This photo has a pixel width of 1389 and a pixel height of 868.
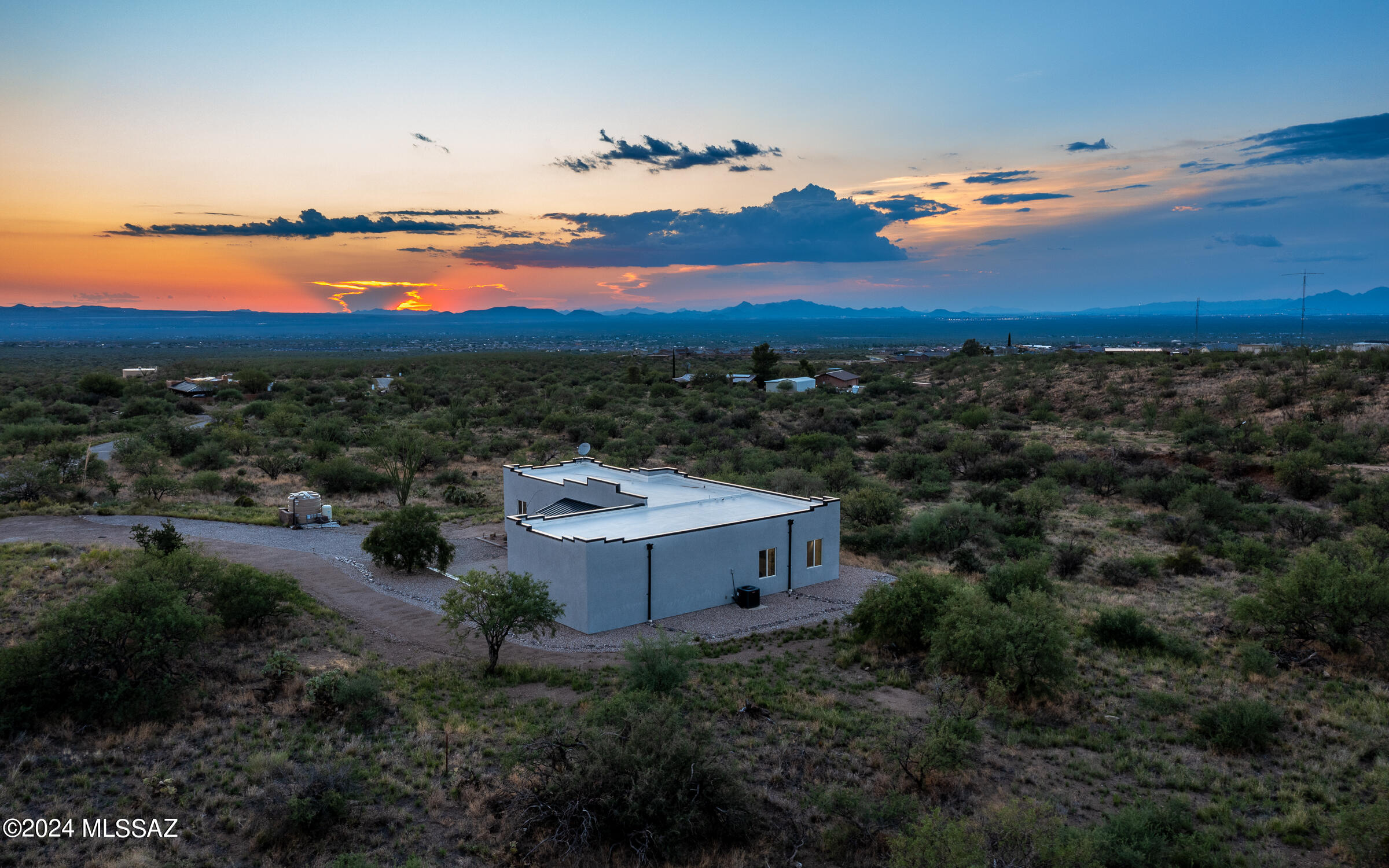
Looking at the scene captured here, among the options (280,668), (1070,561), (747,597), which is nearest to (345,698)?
(280,668)

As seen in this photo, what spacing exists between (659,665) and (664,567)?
216 inches

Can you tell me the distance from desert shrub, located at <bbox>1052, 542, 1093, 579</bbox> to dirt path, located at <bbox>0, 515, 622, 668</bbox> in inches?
638

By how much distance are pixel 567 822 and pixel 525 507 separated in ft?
60.5

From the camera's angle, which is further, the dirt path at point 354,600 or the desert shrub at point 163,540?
the desert shrub at point 163,540

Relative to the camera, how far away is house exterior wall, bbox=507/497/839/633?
67.4 ft

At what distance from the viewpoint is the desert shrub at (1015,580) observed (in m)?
21.6

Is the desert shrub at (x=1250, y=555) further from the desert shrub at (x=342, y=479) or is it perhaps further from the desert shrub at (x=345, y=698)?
the desert shrub at (x=342, y=479)

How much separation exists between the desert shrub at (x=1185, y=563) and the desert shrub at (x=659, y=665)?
18.3m

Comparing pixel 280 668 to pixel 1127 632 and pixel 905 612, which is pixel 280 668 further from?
pixel 1127 632

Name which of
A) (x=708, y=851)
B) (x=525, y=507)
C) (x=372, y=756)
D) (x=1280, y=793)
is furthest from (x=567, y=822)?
(x=525, y=507)

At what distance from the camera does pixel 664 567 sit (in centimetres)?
2161

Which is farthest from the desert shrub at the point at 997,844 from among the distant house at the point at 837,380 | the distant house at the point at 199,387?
the distant house at the point at 199,387

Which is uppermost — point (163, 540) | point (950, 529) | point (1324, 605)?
point (163, 540)

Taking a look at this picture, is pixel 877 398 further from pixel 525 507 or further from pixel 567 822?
pixel 567 822
